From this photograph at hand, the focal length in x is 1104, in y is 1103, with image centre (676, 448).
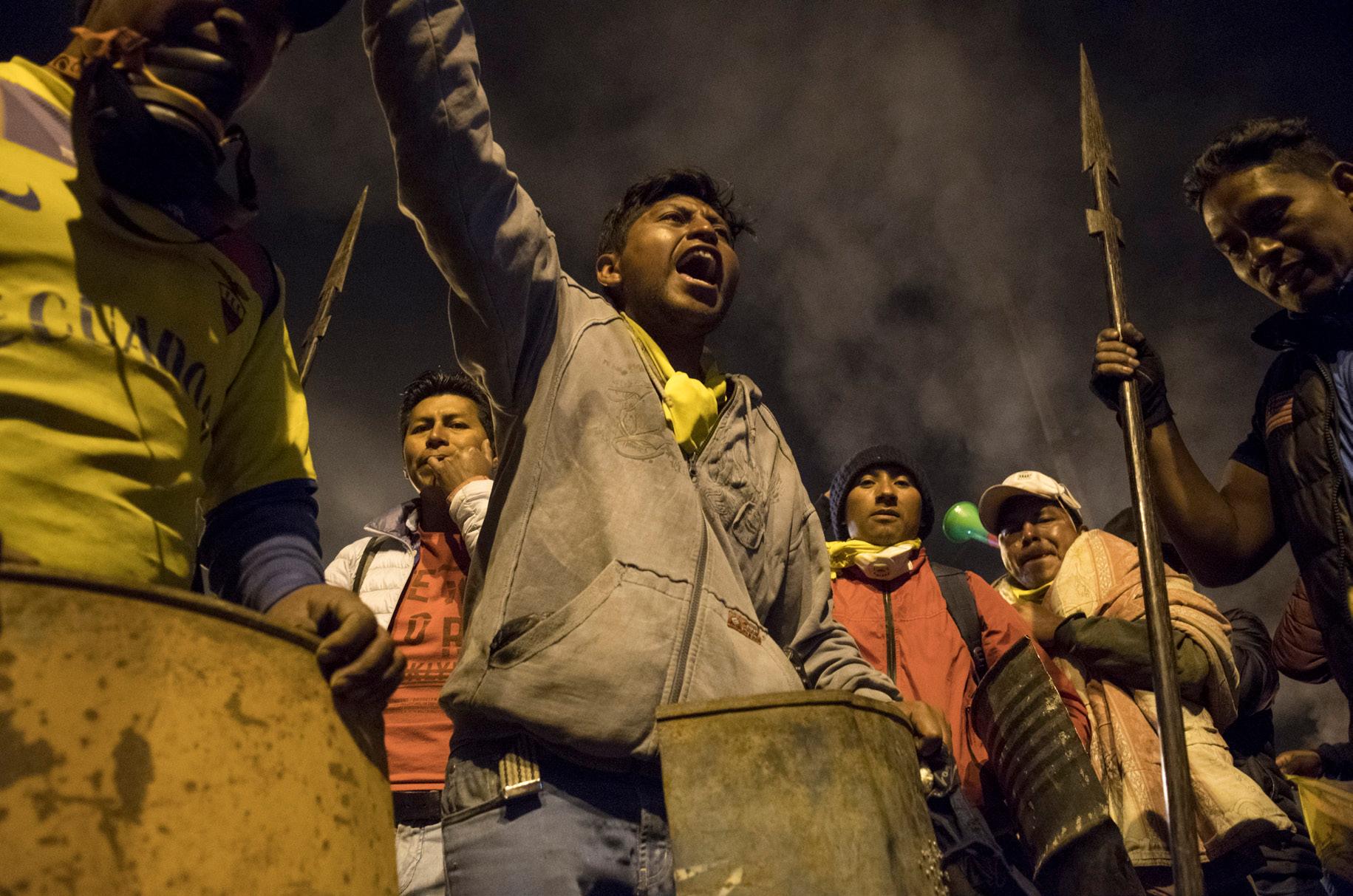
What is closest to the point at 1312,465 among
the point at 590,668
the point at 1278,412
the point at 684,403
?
the point at 1278,412

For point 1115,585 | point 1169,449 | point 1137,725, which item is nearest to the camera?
point 1169,449

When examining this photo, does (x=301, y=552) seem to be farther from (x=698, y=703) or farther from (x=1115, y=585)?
(x=1115, y=585)

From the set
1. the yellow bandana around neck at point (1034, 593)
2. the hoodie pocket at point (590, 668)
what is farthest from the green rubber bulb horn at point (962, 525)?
the hoodie pocket at point (590, 668)

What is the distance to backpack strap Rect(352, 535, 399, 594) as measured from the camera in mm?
3809

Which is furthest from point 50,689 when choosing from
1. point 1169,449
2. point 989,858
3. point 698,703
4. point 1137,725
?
point 1137,725

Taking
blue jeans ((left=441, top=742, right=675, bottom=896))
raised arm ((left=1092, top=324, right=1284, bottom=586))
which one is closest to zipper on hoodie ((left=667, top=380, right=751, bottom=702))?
blue jeans ((left=441, top=742, right=675, bottom=896))

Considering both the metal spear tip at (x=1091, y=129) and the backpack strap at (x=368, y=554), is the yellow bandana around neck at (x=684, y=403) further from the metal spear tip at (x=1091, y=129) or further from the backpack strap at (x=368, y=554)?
the metal spear tip at (x=1091, y=129)

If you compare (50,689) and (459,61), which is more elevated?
(459,61)

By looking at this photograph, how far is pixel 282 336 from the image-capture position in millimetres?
1884

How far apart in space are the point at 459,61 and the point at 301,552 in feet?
3.09

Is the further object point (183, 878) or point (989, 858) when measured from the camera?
point (989, 858)

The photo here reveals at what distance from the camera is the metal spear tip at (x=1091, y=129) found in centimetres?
402

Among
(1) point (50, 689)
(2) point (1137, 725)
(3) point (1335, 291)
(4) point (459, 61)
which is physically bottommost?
(2) point (1137, 725)

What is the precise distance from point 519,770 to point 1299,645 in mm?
3844
